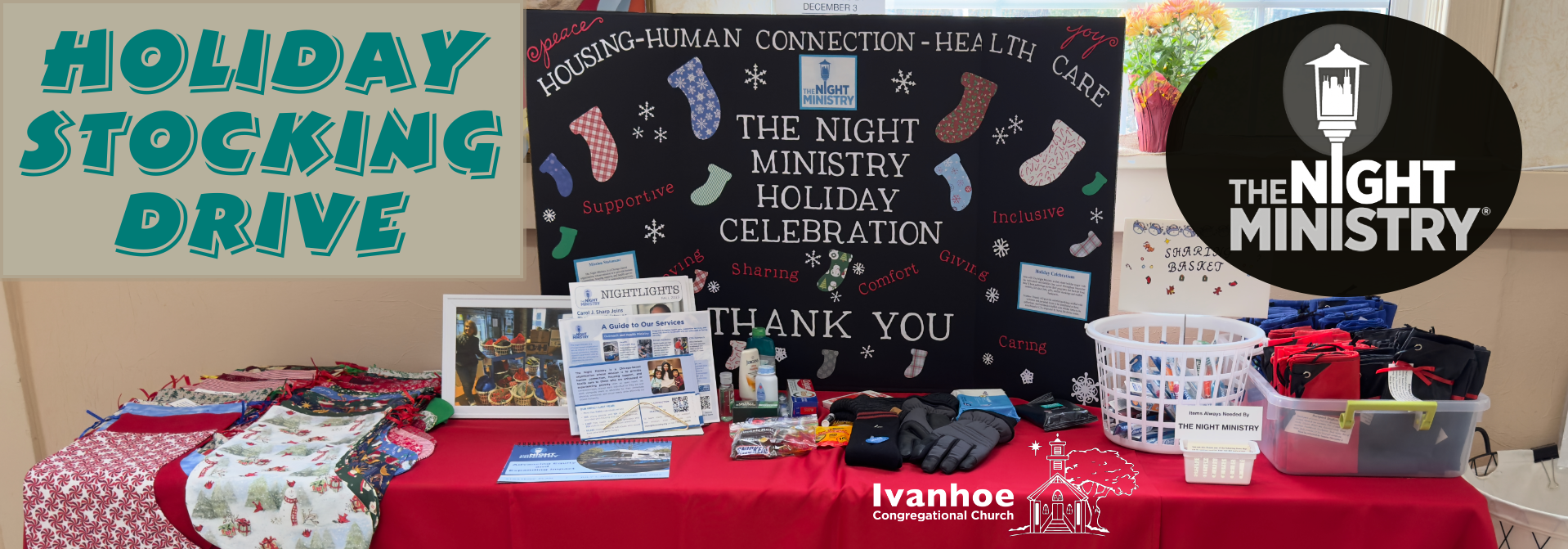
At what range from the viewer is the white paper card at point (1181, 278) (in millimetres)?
1979

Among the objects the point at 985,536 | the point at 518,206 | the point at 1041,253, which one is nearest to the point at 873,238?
the point at 1041,253

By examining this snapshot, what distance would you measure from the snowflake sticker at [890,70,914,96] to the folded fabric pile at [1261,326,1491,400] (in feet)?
3.50

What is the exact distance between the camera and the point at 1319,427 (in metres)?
1.68

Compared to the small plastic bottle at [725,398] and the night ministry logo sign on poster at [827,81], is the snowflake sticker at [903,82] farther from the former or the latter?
the small plastic bottle at [725,398]

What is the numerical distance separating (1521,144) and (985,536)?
1.93 metres

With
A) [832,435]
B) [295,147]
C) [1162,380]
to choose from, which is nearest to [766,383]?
[832,435]

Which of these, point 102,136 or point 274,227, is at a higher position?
point 102,136

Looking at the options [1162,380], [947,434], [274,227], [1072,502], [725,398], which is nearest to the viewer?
[1072,502]

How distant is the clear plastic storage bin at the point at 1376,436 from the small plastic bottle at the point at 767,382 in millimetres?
1128

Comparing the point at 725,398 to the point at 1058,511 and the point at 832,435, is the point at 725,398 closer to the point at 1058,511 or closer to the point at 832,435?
the point at 832,435

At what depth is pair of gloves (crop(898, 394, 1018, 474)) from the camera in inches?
68.9

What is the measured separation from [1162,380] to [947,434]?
0.48m

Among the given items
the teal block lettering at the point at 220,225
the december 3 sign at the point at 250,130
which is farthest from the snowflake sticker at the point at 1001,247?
the teal block lettering at the point at 220,225

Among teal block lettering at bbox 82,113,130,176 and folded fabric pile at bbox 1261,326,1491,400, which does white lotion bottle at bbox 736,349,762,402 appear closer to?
folded fabric pile at bbox 1261,326,1491,400
